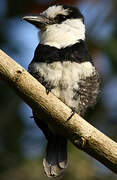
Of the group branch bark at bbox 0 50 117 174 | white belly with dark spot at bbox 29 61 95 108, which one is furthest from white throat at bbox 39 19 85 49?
branch bark at bbox 0 50 117 174

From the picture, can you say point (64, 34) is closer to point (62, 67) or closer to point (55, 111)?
point (62, 67)

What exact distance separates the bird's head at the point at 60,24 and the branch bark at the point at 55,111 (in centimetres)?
74

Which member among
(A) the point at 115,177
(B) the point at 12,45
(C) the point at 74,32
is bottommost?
(A) the point at 115,177

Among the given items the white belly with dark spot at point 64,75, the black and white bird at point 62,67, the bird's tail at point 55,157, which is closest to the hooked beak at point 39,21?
the black and white bird at point 62,67

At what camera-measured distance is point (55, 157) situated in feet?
13.2

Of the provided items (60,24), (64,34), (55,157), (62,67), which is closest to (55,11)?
(60,24)

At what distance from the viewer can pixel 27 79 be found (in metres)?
3.16

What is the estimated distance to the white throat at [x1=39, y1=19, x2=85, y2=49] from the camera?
383 cm

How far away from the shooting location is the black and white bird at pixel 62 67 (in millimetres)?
3664

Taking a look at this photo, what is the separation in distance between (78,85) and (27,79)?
620mm

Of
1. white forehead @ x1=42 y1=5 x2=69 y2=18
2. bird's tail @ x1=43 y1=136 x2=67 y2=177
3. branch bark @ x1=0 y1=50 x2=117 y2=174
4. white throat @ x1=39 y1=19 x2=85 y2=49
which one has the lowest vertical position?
bird's tail @ x1=43 y1=136 x2=67 y2=177

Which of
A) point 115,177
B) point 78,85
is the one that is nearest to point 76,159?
point 115,177

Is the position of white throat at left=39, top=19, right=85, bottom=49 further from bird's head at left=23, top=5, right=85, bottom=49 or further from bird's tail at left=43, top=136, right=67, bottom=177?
bird's tail at left=43, top=136, right=67, bottom=177

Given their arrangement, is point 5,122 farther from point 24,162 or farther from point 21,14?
point 21,14
